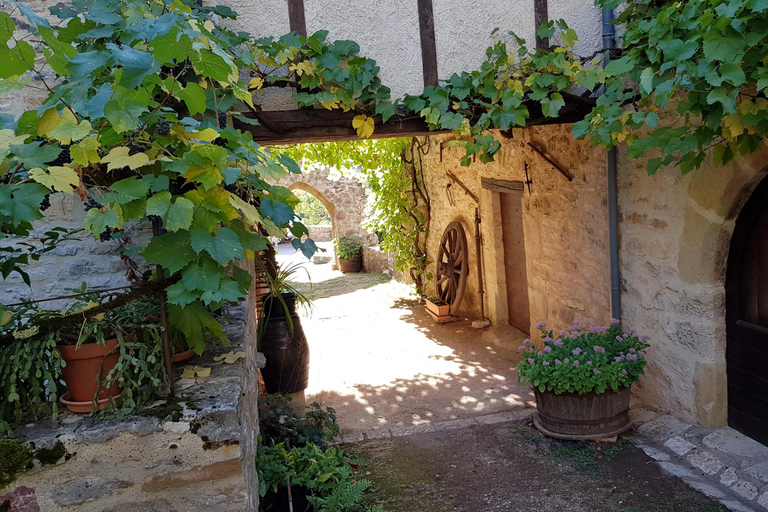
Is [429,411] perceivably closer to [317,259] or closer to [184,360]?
[184,360]

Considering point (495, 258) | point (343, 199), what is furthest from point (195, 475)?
point (343, 199)

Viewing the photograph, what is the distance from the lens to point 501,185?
6250 mm

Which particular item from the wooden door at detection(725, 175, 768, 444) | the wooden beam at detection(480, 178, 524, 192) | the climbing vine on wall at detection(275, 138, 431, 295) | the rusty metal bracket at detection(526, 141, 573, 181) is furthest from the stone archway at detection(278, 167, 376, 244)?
the wooden door at detection(725, 175, 768, 444)

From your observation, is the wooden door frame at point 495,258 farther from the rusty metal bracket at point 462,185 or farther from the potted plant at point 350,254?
the potted plant at point 350,254

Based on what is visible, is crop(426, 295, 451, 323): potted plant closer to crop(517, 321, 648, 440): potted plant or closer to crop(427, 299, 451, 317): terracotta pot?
crop(427, 299, 451, 317): terracotta pot

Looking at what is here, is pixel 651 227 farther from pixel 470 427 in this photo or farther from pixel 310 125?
pixel 310 125

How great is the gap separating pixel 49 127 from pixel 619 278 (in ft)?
12.3

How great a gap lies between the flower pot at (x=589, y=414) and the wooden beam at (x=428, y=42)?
2076mm

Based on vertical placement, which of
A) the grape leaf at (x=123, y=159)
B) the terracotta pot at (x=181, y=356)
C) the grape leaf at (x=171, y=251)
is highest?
the grape leaf at (x=123, y=159)

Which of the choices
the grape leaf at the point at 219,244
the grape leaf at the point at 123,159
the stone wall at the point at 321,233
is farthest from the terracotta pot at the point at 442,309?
the stone wall at the point at 321,233

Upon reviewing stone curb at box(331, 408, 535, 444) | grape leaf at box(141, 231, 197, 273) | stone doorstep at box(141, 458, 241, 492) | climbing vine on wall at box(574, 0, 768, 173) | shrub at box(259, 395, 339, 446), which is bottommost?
stone curb at box(331, 408, 535, 444)

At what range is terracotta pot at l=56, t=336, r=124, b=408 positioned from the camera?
5.78ft

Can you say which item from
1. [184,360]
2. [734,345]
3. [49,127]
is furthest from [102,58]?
[734,345]

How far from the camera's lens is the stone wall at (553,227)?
454 centimetres
